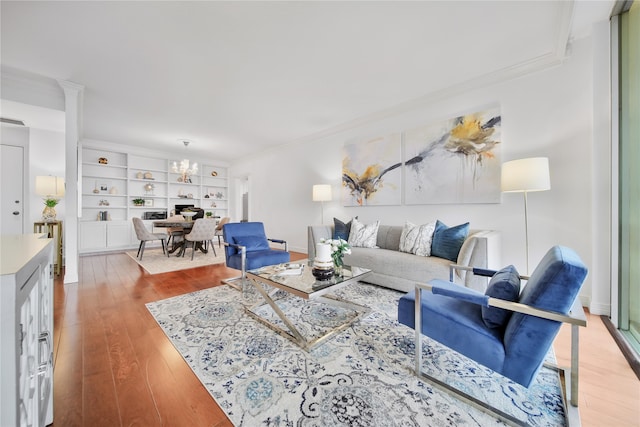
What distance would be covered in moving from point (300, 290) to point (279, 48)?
96.6 inches

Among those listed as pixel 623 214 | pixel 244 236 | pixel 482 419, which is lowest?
pixel 482 419

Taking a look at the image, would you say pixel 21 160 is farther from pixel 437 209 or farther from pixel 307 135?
pixel 437 209

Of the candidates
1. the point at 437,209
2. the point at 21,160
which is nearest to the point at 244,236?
the point at 437,209

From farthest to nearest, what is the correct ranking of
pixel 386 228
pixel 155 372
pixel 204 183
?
1. pixel 204 183
2. pixel 386 228
3. pixel 155 372

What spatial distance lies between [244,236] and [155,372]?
2.07 metres

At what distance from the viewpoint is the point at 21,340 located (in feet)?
2.15

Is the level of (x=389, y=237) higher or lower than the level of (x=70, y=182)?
lower

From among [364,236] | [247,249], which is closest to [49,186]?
[247,249]

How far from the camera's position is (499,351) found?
3.92 ft

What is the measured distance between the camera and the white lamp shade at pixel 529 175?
2.31 meters

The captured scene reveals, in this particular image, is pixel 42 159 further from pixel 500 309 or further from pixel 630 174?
pixel 630 174

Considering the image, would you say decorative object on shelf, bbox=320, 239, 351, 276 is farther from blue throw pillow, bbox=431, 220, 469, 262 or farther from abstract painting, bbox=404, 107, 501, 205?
abstract painting, bbox=404, 107, 501, 205

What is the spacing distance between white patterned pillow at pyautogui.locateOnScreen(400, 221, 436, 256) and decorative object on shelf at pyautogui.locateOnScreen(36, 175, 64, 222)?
5.42 metres

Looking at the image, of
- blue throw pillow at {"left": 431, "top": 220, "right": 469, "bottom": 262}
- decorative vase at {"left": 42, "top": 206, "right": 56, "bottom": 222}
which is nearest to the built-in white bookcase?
decorative vase at {"left": 42, "top": 206, "right": 56, "bottom": 222}
